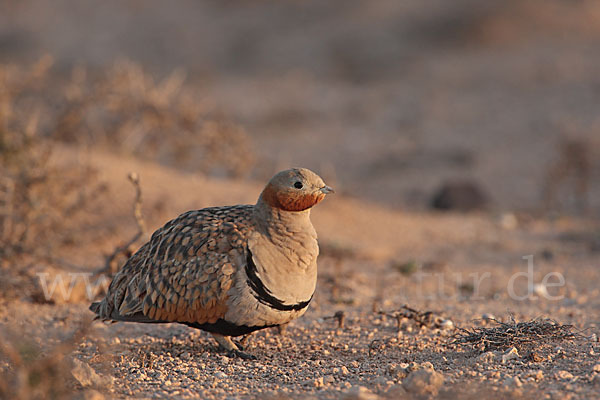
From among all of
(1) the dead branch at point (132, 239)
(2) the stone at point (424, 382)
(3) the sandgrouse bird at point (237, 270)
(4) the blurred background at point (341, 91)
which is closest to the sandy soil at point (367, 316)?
(2) the stone at point (424, 382)

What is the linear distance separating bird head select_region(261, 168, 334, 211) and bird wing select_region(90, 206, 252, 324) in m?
0.25

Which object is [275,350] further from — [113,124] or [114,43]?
[114,43]

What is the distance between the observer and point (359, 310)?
17.8ft

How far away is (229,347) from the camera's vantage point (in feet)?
13.6

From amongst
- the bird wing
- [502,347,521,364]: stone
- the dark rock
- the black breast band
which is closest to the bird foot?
the bird wing

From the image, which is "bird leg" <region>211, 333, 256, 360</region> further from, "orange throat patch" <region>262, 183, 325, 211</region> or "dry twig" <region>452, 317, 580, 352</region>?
"dry twig" <region>452, 317, 580, 352</region>

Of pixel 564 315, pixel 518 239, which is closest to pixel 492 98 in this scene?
pixel 518 239

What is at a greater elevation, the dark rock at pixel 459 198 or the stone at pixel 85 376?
the dark rock at pixel 459 198

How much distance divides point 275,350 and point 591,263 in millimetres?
4495

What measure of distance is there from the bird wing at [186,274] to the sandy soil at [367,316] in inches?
11.1

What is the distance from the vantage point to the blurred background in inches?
384

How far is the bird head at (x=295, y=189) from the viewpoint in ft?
12.9

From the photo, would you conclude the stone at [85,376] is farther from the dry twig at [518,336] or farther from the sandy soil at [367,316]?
the dry twig at [518,336]

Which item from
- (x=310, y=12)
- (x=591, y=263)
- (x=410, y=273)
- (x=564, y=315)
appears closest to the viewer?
(x=564, y=315)
